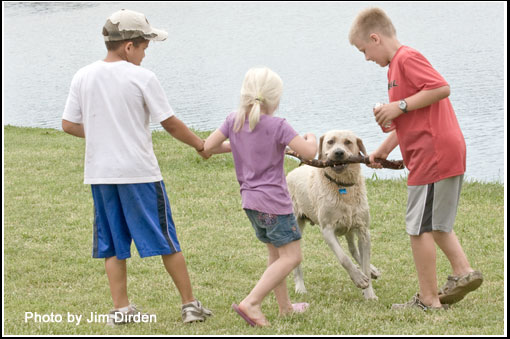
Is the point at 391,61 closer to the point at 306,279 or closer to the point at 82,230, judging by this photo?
the point at 306,279

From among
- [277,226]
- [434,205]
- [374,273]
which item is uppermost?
[434,205]

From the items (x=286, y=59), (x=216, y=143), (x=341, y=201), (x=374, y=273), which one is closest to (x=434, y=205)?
(x=341, y=201)

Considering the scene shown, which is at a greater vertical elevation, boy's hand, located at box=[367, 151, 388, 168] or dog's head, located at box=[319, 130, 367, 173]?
dog's head, located at box=[319, 130, 367, 173]

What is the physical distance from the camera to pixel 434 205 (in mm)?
5562

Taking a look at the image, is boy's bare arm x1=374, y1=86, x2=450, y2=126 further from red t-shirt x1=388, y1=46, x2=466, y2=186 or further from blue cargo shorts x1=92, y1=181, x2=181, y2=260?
blue cargo shorts x1=92, y1=181, x2=181, y2=260

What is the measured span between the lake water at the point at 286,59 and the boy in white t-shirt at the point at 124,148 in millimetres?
8205

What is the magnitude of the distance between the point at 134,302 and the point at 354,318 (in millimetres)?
1841

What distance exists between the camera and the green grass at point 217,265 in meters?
5.42

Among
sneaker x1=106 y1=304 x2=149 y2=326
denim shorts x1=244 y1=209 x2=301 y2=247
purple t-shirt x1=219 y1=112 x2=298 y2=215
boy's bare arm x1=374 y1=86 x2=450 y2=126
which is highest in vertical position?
boy's bare arm x1=374 y1=86 x2=450 y2=126

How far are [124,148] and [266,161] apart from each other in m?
0.95

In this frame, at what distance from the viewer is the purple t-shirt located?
17.2 ft

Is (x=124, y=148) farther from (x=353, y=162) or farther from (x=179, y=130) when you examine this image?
(x=353, y=162)

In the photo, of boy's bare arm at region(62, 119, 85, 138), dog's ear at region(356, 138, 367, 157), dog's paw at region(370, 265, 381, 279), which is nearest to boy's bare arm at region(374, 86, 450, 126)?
dog's ear at region(356, 138, 367, 157)

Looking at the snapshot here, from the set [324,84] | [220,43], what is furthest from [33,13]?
[324,84]
